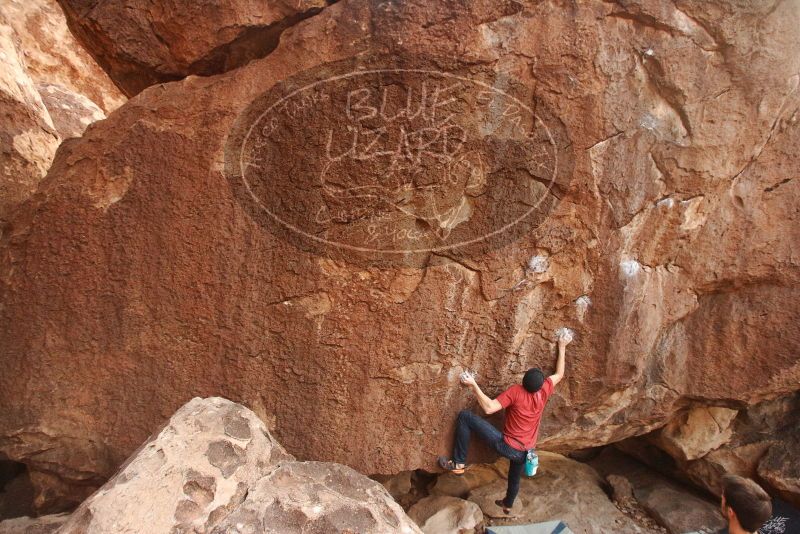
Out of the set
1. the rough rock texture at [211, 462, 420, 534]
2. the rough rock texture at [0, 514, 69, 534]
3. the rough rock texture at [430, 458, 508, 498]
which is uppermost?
the rough rock texture at [211, 462, 420, 534]

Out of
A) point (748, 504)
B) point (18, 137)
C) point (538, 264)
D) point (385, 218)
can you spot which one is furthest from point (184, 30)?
point (748, 504)

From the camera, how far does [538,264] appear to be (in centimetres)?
247

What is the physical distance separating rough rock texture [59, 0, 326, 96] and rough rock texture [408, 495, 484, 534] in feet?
9.50

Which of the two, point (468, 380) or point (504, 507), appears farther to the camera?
point (504, 507)

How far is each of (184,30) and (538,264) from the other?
2.26 metres

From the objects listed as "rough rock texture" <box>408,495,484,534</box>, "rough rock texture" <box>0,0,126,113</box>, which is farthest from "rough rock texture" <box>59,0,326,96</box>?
"rough rock texture" <box>0,0,126,113</box>

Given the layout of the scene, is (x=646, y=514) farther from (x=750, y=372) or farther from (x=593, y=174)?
(x=593, y=174)

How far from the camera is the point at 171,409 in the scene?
2432 mm

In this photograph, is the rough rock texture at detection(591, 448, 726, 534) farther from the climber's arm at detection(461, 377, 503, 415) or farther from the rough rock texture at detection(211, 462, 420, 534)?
the rough rock texture at detection(211, 462, 420, 534)

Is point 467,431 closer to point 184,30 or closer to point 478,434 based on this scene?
point 478,434

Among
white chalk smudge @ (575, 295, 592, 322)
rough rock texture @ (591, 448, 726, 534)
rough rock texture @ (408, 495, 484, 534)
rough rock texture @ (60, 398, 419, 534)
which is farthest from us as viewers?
rough rock texture @ (591, 448, 726, 534)

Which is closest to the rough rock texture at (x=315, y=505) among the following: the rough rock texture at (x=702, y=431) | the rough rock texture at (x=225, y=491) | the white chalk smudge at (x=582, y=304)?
the rough rock texture at (x=225, y=491)

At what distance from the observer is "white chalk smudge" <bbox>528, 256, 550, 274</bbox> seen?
2.47 meters

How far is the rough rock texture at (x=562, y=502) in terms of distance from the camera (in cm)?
304
